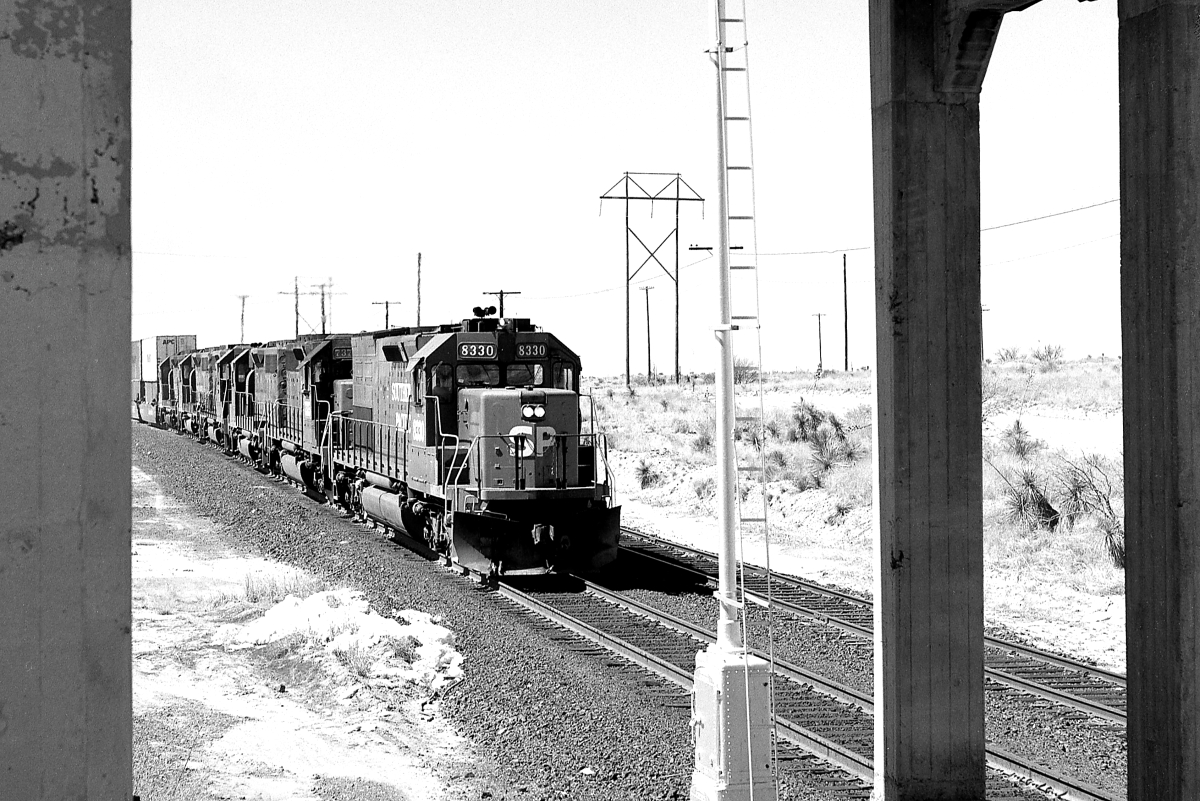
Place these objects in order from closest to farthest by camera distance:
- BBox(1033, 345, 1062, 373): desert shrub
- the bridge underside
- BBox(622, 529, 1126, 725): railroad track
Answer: the bridge underside
BBox(622, 529, 1126, 725): railroad track
BBox(1033, 345, 1062, 373): desert shrub

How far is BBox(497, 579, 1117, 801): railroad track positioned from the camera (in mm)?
8562

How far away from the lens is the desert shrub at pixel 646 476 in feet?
104

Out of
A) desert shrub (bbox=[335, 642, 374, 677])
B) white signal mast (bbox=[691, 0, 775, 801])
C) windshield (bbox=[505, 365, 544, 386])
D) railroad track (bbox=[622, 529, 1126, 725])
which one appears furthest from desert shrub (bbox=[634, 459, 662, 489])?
white signal mast (bbox=[691, 0, 775, 801])

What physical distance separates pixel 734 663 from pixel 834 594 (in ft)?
34.8

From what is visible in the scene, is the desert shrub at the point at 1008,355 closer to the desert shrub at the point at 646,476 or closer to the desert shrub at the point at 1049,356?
the desert shrub at the point at 1049,356

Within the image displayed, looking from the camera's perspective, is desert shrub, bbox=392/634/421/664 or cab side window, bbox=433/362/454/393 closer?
desert shrub, bbox=392/634/421/664

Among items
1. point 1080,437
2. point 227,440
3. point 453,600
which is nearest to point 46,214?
point 453,600

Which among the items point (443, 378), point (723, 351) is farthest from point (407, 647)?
point (723, 351)

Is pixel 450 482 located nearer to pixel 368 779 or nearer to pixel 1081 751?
pixel 368 779

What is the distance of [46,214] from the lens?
348 centimetres

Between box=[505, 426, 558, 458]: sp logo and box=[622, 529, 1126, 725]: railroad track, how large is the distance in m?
3.26

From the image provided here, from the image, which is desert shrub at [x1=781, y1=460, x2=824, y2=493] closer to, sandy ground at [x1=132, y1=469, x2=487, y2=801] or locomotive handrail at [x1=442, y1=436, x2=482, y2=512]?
locomotive handrail at [x1=442, y1=436, x2=482, y2=512]

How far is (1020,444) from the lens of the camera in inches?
1223

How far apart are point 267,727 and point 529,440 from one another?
7.37m
